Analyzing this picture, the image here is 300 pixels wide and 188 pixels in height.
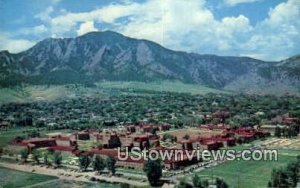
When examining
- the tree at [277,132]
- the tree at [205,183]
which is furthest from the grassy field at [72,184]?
the tree at [277,132]

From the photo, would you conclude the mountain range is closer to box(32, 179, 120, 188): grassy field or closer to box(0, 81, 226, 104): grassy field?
box(0, 81, 226, 104): grassy field

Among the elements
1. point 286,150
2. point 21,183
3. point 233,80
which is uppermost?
point 233,80

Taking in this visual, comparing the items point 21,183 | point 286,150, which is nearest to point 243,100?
point 286,150

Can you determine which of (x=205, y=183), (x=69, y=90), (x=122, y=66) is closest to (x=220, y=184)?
(x=205, y=183)

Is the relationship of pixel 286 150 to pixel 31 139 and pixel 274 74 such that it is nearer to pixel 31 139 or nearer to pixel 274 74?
pixel 31 139

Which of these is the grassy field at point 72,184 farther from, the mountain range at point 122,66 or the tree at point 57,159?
the mountain range at point 122,66

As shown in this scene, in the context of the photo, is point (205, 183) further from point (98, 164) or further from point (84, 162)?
point (84, 162)
